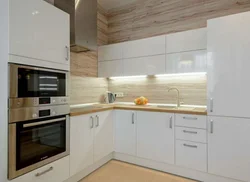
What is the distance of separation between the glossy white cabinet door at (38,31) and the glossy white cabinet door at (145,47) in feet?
4.26

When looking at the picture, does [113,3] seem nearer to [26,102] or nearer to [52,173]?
[26,102]

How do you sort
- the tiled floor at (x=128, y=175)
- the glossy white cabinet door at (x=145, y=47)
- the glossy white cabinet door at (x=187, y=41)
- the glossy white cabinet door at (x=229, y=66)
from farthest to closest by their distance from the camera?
the glossy white cabinet door at (x=145, y=47) → the glossy white cabinet door at (x=187, y=41) → the tiled floor at (x=128, y=175) → the glossy white cabinet door at (x=229, y=66)

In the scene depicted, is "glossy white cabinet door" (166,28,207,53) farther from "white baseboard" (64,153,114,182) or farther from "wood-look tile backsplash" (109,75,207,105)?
"white baseboard" (64,153,114,182)

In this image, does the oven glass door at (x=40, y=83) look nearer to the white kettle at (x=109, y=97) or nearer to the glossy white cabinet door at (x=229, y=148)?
the white kettle at (x=109, y=97)

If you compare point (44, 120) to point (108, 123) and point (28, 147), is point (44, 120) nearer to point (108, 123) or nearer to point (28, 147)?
point (28, 147)

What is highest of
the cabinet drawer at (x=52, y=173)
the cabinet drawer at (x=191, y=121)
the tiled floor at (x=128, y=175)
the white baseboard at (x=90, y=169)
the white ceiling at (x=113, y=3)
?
the white ceiling at (x=113, y=3)

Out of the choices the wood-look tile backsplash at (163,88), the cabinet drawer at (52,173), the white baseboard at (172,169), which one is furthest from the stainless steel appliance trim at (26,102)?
the wood-look tile backsplash at (163,88)

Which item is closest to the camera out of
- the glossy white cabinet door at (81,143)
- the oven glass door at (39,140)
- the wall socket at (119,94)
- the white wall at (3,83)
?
the white wall at (3,83)

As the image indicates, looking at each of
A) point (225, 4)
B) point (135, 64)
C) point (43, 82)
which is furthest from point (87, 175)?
point (225, 4)

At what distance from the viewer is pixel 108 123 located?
256cm

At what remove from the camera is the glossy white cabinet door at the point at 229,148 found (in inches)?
69.8

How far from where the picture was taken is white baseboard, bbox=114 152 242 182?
1.97 metres

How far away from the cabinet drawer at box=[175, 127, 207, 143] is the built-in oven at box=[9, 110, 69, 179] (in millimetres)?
1440

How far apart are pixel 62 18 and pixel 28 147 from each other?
1417 mm
